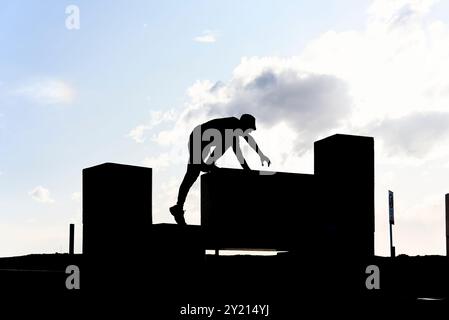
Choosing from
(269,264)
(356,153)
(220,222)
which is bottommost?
(269,264)

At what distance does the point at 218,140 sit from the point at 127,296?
9.73 ft

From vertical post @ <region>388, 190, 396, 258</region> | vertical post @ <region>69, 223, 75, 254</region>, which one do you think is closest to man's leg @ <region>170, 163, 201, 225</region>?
vertical post @ <region>69, 223, 75, 254</region>

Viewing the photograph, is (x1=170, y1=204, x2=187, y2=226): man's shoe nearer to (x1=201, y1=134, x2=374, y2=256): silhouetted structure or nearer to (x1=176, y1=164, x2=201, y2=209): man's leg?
(x1=176, y1=164, x2=201, y2=209): man's leg

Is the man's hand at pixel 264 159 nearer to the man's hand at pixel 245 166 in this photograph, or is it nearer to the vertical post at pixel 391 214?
the man's hand at pixel 245 166

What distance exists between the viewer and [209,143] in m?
11.6

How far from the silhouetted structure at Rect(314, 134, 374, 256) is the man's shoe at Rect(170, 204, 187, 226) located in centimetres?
257

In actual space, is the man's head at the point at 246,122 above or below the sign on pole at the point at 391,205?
above

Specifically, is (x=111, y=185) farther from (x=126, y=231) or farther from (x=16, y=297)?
(x=16, y=297)

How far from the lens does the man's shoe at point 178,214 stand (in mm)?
11570

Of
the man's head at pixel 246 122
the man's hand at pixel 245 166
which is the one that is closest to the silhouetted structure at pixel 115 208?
the man's hand at pixel 245 166

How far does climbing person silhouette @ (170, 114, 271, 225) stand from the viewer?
453 inches

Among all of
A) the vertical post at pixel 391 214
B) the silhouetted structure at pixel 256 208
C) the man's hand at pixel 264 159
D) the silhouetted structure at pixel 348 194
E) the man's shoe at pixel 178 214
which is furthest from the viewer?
the vertical post at pixel 391 214
